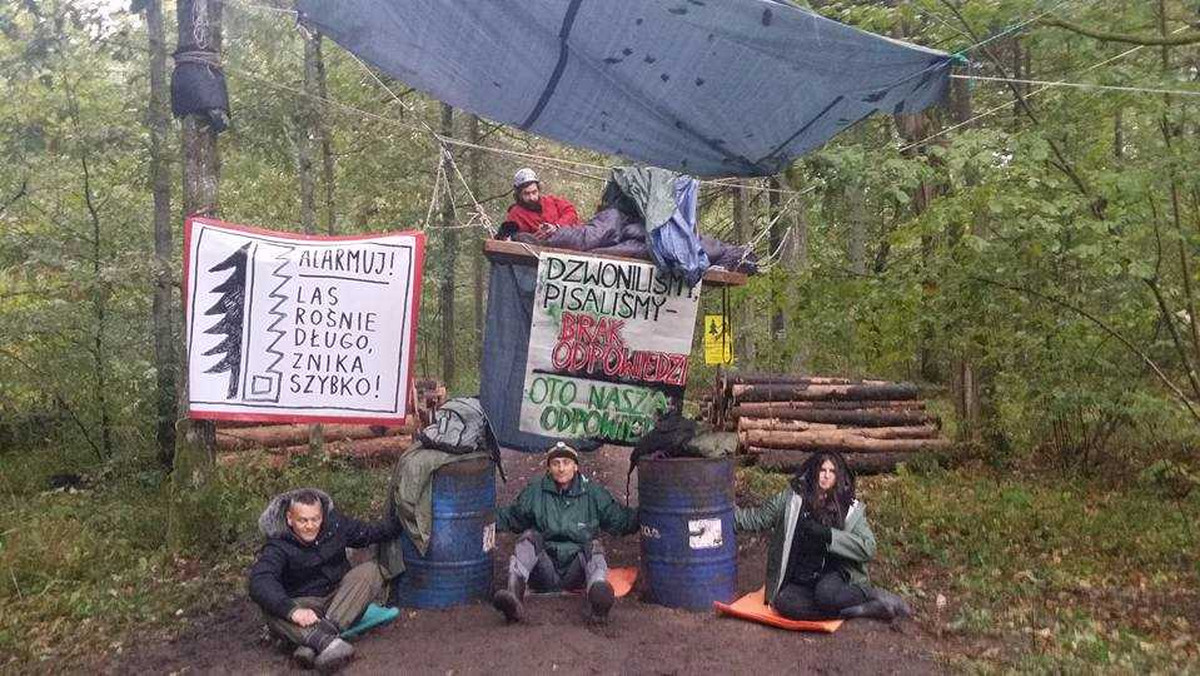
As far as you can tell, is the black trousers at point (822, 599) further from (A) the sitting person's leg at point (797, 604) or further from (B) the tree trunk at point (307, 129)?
(B) the tree trunk at point (307, 129)

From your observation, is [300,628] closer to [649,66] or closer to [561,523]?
[561,523]

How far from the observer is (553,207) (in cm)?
705

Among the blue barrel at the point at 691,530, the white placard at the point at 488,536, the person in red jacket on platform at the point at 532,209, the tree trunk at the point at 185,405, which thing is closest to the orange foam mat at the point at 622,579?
the blue barrel at the point at 691,530

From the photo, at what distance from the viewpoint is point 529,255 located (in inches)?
261

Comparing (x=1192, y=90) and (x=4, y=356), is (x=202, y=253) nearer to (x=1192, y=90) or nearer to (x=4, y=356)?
(x=4, y=356)

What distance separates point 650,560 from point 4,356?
26.3ft

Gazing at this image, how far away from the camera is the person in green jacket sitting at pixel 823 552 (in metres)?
5.93

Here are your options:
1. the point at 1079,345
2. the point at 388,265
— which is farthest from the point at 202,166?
the point at 1079,345

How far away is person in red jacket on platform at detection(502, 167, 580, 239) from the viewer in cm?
694

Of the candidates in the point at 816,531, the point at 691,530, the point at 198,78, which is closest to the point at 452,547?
the point at 691,530

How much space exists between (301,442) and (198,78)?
6.58 meters

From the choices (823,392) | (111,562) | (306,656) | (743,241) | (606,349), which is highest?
(743,241)

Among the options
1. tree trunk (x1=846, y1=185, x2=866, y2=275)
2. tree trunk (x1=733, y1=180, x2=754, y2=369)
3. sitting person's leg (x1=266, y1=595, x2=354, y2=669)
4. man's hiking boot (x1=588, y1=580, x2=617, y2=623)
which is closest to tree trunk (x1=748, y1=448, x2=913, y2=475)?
tree trunk (x1=733, y1=180, x2=754, y2=369)

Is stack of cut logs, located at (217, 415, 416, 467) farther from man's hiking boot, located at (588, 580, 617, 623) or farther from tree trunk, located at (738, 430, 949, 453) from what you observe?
man's hiking boot, located at (588, 580, 617, 623)
